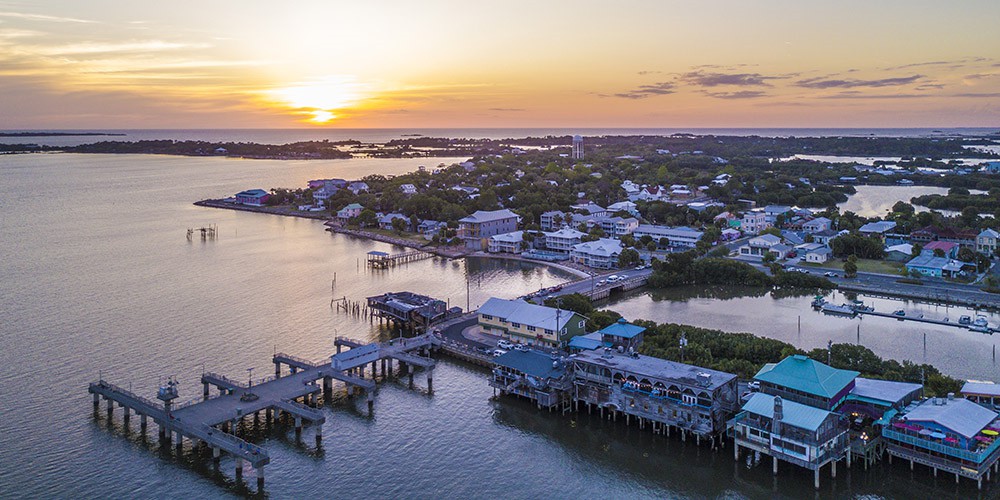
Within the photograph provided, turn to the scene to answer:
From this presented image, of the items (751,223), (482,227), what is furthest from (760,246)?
(482,227)

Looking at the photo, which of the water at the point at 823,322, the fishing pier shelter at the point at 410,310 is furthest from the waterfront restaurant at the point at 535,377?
the water at the point at 823,322

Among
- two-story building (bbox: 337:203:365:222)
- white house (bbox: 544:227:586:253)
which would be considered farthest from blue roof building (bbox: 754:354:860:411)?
two-story building (bbox: 337:203:365:222)

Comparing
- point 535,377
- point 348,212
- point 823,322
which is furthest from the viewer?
point 348,212

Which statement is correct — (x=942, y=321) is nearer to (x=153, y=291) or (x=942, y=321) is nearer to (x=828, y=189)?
(x=153, y=291)

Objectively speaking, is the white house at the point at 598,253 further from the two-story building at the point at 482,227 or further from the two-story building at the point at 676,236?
the two-story building at the point at 482,227

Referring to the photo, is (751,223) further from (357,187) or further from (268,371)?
(357,187)

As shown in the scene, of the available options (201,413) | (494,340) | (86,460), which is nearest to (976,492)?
(494,340)

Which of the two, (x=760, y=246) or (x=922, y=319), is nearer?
(x=922, y=319)
